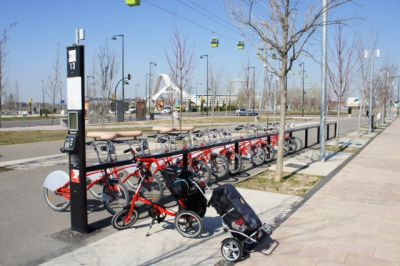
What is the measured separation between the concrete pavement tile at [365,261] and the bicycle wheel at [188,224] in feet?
5.69

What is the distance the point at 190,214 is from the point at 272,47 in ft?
15.7

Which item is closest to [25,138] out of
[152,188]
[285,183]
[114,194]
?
[285,183]

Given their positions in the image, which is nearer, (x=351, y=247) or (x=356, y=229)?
(x=351, y=247)

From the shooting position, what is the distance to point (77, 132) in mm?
4875

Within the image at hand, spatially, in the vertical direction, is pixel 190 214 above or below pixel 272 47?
below

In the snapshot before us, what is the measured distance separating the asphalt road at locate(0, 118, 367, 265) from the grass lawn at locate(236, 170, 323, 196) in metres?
0.56

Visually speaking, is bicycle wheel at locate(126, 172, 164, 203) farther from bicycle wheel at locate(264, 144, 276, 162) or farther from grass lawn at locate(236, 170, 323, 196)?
bicycle wheel at locate(264, 144, 276, 162)

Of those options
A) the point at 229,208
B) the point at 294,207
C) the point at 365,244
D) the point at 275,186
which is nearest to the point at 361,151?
the point at 275,186

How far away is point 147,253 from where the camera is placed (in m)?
4.39

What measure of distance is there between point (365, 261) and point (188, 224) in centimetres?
209

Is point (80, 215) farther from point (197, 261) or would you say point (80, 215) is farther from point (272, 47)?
point (272, 47)

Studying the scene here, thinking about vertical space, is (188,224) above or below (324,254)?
above

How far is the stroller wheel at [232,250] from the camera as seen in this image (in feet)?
13.6

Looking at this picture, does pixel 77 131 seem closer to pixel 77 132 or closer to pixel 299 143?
pixel 77 132
